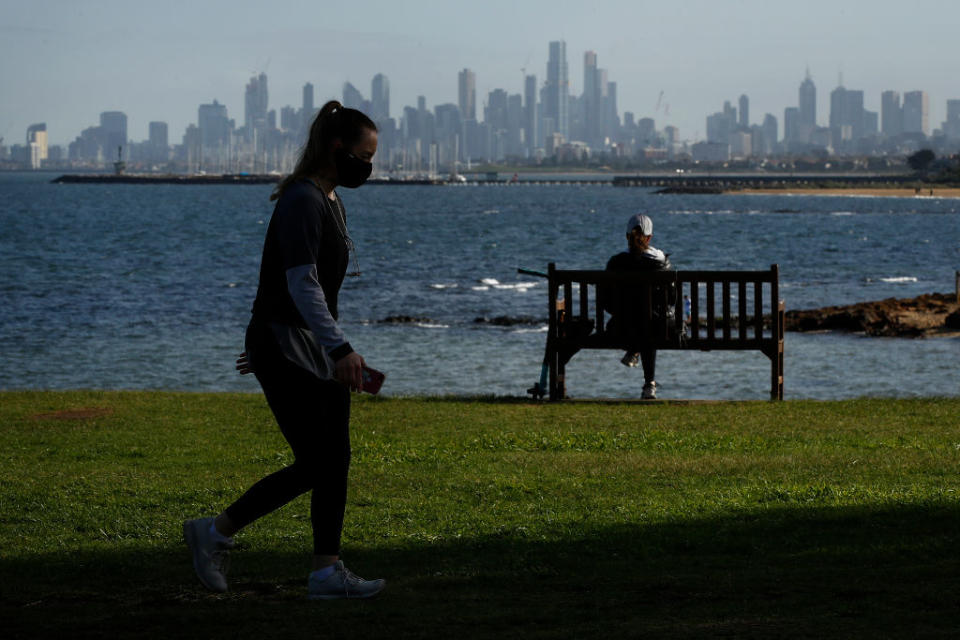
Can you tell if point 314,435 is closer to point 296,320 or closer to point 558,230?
point 296,320

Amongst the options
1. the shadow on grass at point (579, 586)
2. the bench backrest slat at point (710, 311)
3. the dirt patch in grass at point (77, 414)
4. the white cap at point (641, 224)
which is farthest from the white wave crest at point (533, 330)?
the shadow on grass at point (579, 586)

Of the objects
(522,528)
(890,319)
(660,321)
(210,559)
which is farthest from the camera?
(890,319)

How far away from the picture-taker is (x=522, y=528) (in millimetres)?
7305

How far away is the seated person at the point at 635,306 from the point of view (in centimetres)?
1384

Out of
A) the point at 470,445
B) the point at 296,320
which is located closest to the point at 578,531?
the point at 296,320

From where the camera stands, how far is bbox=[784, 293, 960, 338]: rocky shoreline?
92.5 feet

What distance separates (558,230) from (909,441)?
84.6 m

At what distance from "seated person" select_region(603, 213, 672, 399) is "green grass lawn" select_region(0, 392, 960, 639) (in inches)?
68.8

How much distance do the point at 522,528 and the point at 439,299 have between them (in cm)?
3324

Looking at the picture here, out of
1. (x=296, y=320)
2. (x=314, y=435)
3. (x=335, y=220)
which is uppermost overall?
(x=335, y=220)

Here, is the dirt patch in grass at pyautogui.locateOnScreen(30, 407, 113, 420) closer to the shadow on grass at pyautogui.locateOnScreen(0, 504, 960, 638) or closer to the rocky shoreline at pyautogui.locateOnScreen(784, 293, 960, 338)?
the shadow on grass at pyautogui.locateOnScreen(0, 504, 960, 638)

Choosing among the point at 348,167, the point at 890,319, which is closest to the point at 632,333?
the point at 348,167

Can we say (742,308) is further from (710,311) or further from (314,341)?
(314,341)

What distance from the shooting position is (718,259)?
66.1 meters
